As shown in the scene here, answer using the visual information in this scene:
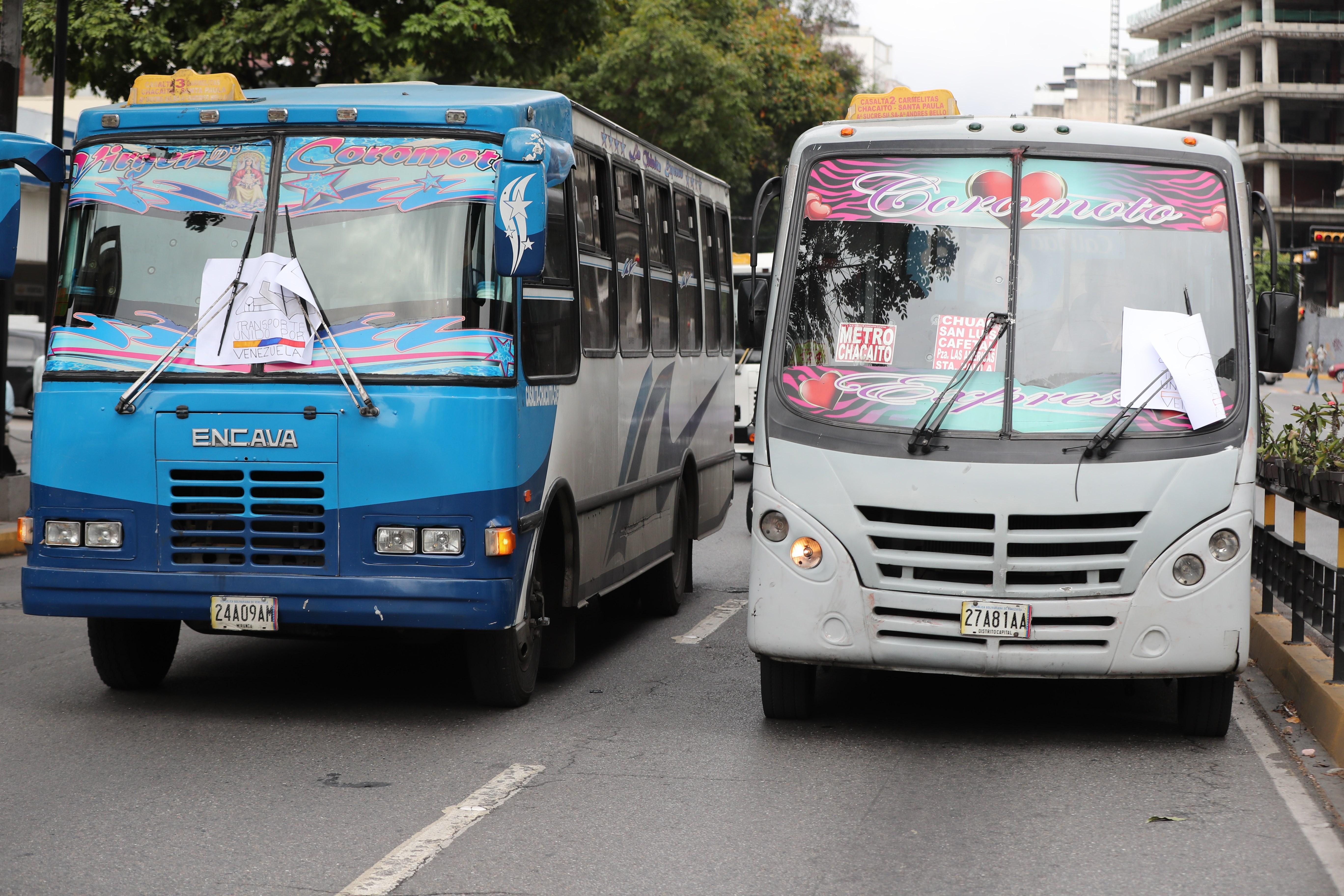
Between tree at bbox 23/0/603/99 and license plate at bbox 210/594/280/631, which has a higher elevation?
tree at bbox 23/0/603/99

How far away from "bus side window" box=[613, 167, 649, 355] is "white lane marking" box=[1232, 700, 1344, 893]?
12.7 feet

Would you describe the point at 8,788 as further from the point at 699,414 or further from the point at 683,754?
the point at 699,414

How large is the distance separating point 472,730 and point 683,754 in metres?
1.01

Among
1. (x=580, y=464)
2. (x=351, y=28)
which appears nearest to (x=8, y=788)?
(x=580, y=464)

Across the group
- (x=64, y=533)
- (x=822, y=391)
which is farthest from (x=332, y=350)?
(x=822, y=391)

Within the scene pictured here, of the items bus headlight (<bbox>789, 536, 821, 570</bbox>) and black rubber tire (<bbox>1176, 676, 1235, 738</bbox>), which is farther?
black rubber tire (<bbox>1176, 676, 1235, 738</bbox>)

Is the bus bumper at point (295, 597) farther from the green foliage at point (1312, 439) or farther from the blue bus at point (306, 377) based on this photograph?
the green foliage at point (1312, 439)

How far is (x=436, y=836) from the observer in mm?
5469

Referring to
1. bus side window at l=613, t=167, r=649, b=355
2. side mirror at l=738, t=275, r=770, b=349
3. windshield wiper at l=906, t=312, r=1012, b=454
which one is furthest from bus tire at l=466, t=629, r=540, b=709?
bus side window at l=613, t=167, r=649, b=355

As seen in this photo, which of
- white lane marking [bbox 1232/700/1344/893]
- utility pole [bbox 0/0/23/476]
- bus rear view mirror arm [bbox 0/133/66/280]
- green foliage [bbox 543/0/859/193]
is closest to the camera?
white lane marking [bbox 1232/700/1344/893]

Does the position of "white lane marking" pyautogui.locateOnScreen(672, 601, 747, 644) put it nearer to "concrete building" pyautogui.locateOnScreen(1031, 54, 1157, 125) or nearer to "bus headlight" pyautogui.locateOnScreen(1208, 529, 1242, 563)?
"bus headlight" pyautogui.locateOnScreen(1208, 529, 1242, 563)

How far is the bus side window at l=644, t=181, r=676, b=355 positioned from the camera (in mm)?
10000

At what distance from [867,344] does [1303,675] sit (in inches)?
107

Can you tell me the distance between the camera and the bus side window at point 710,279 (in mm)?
11844
